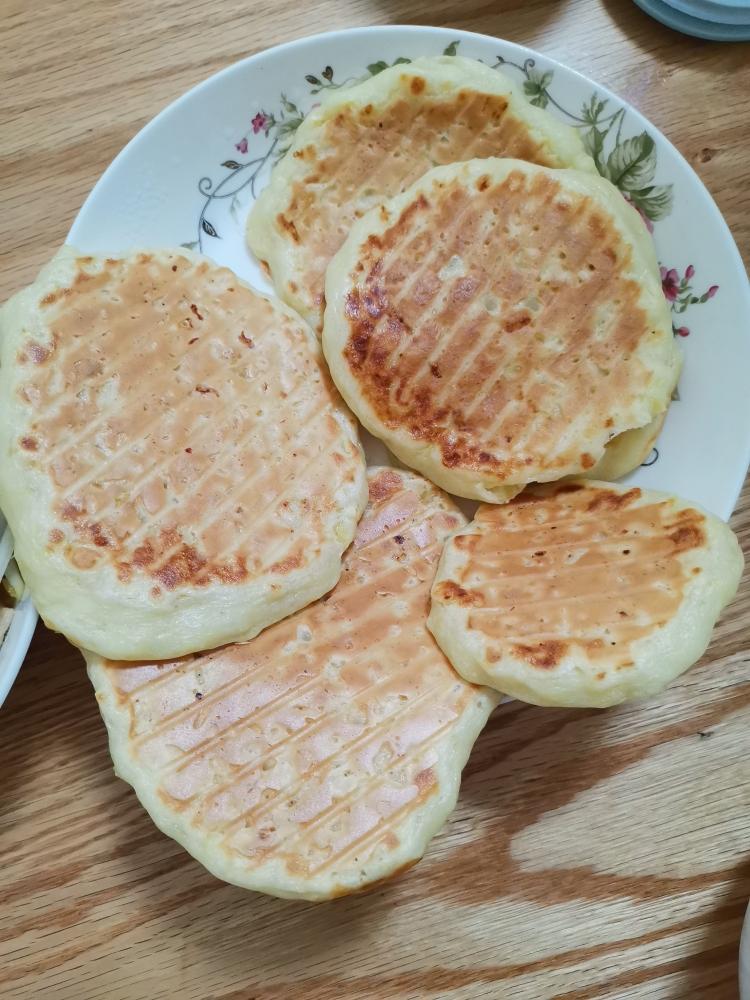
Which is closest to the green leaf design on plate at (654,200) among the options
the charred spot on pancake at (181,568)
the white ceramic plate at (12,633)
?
the charred spot on pancake at (181,568)

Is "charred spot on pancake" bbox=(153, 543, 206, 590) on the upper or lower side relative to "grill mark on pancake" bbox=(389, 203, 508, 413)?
lower

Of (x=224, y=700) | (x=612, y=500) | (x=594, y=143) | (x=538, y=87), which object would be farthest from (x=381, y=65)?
(x=224, y=700)

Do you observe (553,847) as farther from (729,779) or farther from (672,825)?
(729,779)

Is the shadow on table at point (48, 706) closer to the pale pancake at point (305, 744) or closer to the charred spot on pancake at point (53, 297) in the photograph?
the pale pancake at point (305, 744)

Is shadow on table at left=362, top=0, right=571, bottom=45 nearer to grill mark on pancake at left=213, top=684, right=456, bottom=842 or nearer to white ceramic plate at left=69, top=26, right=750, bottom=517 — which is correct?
white ceramic plate at left=69, top=26, right=750, bottom=517

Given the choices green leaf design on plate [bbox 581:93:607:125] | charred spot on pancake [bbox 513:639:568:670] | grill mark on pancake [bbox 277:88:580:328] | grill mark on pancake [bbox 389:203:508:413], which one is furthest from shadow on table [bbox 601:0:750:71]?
charred spot on pancake [bbox 513:639:568:670]

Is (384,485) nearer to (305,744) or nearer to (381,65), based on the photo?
(305,744)

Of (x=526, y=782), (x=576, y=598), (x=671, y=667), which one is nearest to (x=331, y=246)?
(x=576, y=598)

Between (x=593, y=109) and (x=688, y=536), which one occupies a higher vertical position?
(x=593, y=109)
